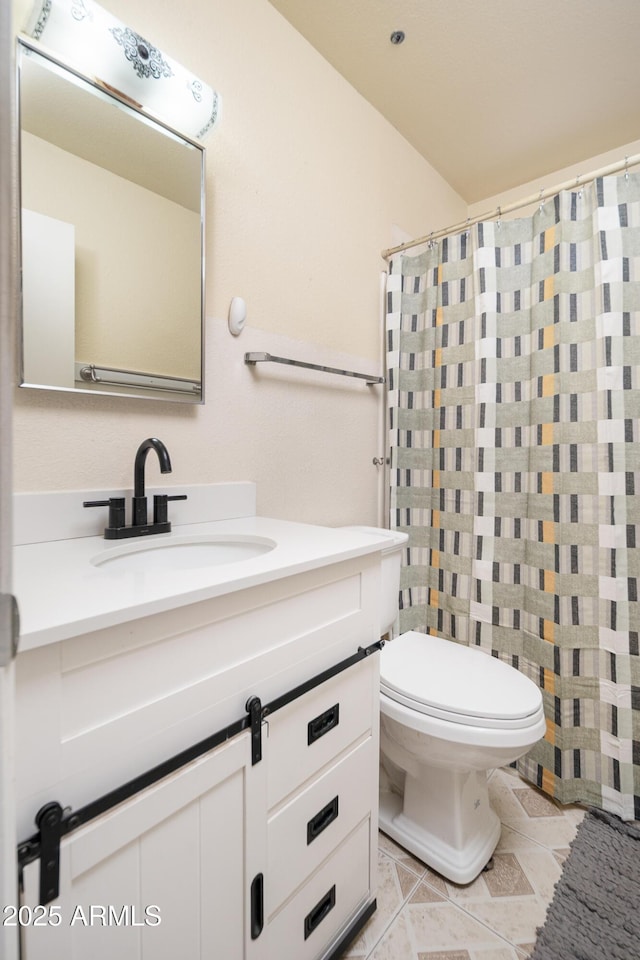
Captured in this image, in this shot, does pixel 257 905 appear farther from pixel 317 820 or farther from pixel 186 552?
pixel 186 552

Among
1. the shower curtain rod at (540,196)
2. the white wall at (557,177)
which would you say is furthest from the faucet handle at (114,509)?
the white wall at (557,177)

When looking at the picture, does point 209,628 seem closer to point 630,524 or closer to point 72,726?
point 72,726

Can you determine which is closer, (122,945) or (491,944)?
(122,945)

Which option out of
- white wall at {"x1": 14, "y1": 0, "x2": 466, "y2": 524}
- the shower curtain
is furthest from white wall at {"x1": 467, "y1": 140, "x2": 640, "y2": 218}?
white wall at {"x1": 14, "y1": 0, "x2": 466, "y2": 524}

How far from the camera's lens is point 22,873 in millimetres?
459

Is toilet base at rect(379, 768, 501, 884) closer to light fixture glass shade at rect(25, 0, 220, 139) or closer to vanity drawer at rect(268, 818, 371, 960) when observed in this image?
vanity drawer at rect(268, 818, 371, 960)

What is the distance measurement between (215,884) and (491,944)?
780 mm

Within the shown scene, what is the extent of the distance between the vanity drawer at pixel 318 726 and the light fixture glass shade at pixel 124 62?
4.51 feet

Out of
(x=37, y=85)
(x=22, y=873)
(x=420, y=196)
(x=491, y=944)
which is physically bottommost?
(x=491, y=944)

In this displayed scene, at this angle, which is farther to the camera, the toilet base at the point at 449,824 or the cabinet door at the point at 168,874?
the toilet base at the point at 449,824

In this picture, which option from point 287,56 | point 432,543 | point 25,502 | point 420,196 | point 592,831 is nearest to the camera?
point 25,502

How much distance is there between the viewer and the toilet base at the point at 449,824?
117 centimetres

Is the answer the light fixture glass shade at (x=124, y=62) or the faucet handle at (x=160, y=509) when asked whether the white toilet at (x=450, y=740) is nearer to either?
the faucet handle at (x=160, y=509)

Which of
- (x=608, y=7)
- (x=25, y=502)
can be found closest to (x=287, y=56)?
(x=608, y=7)
